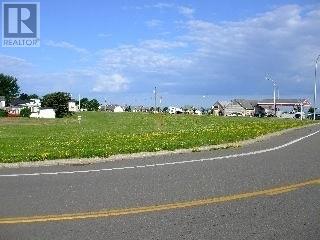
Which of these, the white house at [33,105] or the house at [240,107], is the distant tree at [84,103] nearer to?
the white house at [33,105]

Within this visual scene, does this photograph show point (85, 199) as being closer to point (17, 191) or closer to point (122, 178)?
point (17, 191)

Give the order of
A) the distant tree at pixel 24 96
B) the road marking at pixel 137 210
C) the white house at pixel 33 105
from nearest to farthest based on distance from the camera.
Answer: the road marking at pixel 137 210
the white house at pixel 33 105
the distant tree at pixel 24 96

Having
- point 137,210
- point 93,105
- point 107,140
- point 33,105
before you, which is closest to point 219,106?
point 93,105

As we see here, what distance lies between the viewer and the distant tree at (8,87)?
163500 mm

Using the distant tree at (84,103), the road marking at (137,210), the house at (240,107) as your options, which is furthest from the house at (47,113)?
the road marking at (137,210)

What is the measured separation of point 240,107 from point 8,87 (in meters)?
76.7

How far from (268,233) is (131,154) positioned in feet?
30.8

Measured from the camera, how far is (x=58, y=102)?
106125 mm

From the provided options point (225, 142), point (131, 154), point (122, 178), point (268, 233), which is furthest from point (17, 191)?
point (225, 142)

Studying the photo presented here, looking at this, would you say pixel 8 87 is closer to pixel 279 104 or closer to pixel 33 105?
pixel 33 105

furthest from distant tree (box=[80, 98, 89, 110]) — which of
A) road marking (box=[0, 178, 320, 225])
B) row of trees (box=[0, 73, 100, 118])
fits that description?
road marking (box=[0, 178, 320, 225])

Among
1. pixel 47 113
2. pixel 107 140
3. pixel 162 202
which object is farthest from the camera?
pixel 47 113

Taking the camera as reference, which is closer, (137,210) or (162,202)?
(137,210)

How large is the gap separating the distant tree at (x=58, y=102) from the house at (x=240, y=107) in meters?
71.2
